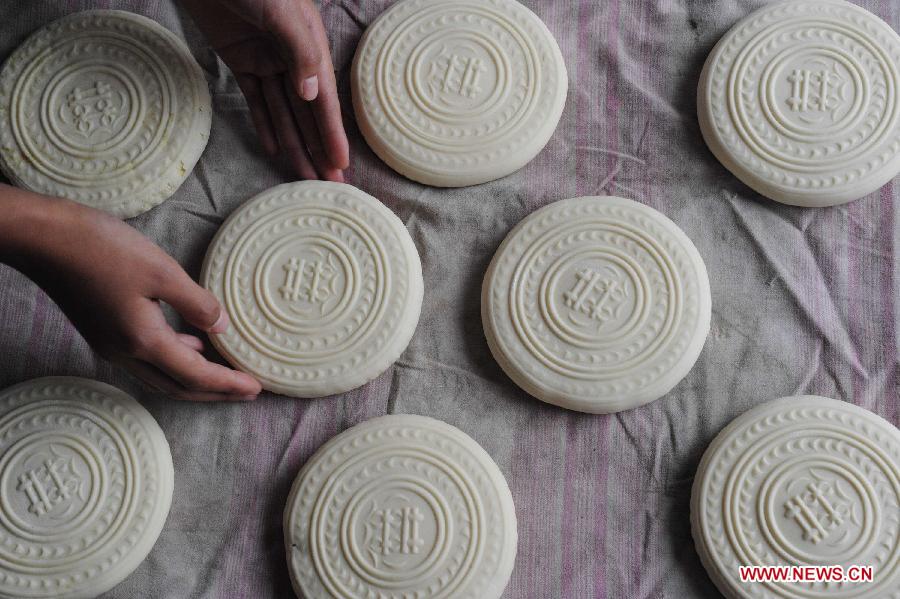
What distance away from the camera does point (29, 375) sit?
120cm

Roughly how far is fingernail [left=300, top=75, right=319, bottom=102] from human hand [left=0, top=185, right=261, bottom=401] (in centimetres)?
29

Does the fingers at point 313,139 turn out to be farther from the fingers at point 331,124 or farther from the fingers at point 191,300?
the fingers at point 191,300

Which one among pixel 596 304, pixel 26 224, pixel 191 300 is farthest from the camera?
pixel 596 304

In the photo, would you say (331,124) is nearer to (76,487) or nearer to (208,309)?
(208,309)

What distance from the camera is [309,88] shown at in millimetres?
1123

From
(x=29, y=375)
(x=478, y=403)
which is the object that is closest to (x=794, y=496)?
(x=478, y=403)

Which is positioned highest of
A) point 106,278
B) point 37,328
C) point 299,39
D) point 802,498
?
point 299,39

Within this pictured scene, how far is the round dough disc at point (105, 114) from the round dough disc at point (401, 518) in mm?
475

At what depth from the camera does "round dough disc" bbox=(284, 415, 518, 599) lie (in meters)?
1.08

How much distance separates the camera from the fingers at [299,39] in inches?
42.2

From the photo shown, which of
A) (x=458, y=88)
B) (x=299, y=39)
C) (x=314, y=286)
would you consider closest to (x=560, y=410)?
(x=314, y=286)

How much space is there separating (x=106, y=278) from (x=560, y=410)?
60 centimetres

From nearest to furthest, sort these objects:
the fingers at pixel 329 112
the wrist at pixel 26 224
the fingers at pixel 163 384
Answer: the wrist at pixel 26 224 < the fingers at pixel 163 384 < the fingers at pixel 329 112

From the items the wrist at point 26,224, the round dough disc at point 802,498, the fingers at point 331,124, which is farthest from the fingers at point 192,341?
the round dough disc at point 802,498
